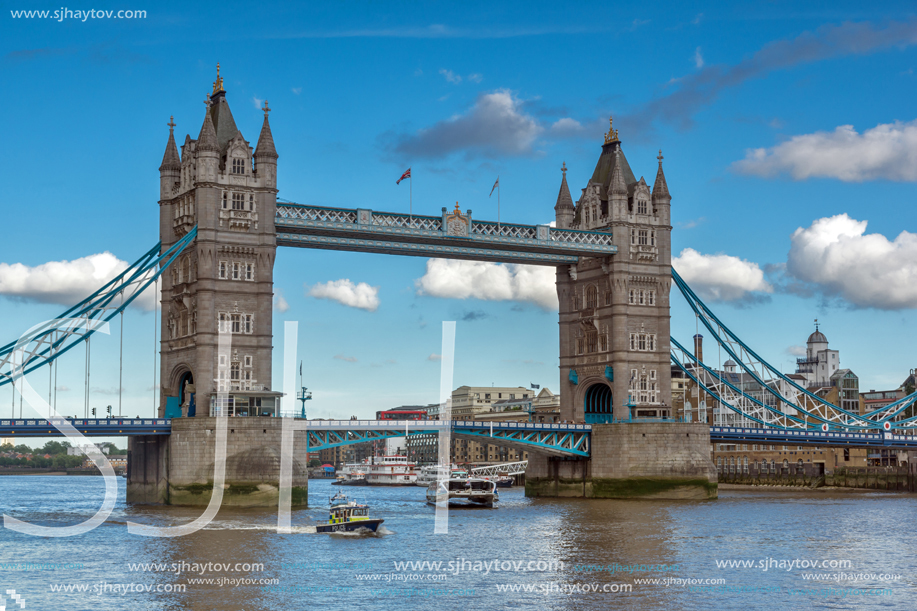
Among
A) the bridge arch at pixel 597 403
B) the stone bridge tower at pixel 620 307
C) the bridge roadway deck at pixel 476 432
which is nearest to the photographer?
the bridge roadway deck at pixel 476 432

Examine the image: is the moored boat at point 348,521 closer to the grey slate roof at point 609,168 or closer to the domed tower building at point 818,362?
the grey slate roof at point 609,168

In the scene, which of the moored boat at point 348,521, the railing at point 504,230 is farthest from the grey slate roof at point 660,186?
the moored boat at point 348,521

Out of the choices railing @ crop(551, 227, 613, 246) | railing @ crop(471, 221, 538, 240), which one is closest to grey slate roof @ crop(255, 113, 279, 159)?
railing @ crop(471, 221, 538, 240)

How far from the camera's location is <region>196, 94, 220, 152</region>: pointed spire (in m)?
76.5

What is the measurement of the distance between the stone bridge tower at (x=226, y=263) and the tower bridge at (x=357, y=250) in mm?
103

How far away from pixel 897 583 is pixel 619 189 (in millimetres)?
53370

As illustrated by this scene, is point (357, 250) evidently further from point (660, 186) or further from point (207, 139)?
point (660, 186)

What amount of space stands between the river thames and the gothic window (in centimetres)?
2669

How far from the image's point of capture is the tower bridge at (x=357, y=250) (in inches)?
2896

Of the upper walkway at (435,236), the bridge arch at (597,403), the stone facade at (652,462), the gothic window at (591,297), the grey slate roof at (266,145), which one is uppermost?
the grey slate roof at (266,145)

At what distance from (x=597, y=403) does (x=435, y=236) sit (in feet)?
73.4

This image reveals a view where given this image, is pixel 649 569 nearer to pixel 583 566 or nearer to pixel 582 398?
pixel 583 566

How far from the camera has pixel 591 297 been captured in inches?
3686

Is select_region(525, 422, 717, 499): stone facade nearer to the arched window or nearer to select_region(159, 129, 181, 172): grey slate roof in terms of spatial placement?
the arched window
